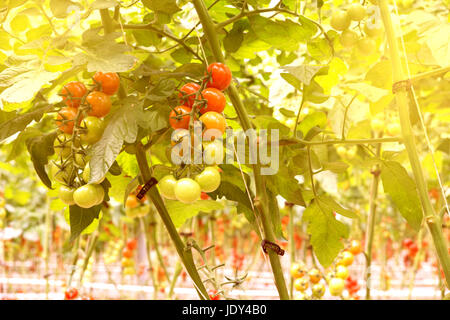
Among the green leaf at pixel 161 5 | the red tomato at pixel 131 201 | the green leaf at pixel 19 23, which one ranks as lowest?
the red tomato at pixel 131 201

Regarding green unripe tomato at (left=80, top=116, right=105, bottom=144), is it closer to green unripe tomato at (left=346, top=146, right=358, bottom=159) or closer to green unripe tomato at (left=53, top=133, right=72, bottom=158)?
green unripe tomato at (left=53, top=133, right=72, bottom=158)

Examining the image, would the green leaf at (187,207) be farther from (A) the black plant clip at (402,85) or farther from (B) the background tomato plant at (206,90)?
(A) the black plant clip at (402,85)

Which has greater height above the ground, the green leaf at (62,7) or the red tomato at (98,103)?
the green leaf at (62,7)

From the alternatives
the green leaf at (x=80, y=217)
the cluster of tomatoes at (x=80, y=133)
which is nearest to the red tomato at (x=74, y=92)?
the cluster of tomatoes at (x=80, y=133)

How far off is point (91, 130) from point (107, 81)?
5 centimetres

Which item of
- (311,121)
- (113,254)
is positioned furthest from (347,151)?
(113,254)

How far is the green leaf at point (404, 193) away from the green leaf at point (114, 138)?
297 mm

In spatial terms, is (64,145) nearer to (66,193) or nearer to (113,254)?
(66,193)

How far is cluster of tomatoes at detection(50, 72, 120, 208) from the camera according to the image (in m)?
0.38

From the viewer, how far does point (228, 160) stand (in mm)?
516

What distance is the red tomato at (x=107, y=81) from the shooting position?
409mm

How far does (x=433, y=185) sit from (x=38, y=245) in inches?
101

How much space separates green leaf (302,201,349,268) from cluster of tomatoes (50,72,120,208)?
0.27m
